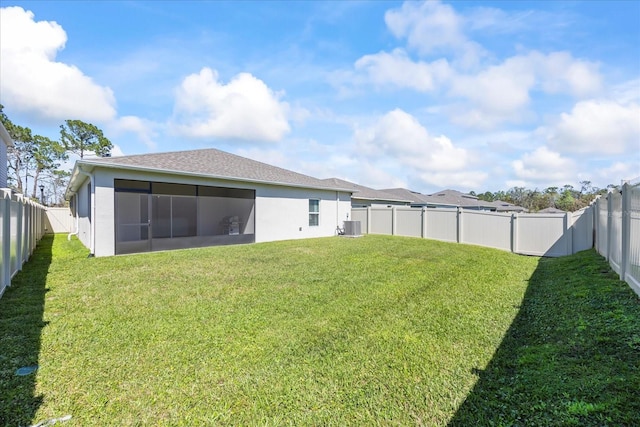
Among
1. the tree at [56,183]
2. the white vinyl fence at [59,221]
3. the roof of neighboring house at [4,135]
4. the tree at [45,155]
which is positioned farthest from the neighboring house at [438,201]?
the tree at [56,183]

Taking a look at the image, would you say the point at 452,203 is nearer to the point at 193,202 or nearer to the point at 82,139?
the point at 193,202

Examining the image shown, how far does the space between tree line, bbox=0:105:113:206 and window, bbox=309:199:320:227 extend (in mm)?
25096

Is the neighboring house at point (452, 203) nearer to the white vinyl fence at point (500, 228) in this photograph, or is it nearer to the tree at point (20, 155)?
the white vinyl fence at point (500, 228)

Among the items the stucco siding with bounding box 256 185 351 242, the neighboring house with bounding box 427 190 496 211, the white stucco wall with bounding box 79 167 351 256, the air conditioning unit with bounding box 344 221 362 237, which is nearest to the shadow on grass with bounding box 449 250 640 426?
the white stucco wall with bounding box 79 167 351 256

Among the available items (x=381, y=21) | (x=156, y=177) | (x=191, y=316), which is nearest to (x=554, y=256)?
(x=381, y=21)

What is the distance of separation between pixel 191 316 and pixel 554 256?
1247 centimetres

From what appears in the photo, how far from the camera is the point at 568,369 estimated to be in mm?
2734

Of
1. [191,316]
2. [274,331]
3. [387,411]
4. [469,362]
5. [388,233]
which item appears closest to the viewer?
[387,411]

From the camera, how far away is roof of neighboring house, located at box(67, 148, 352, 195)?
9.66 meters

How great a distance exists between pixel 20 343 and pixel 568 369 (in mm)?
5700

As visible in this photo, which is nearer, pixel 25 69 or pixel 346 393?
pixel 346 393

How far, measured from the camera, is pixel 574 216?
1107cm

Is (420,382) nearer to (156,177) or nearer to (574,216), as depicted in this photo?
(156,177)

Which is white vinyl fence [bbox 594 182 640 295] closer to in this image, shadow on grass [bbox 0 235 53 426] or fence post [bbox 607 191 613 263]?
fence post [bbox 607 191 613 263]
